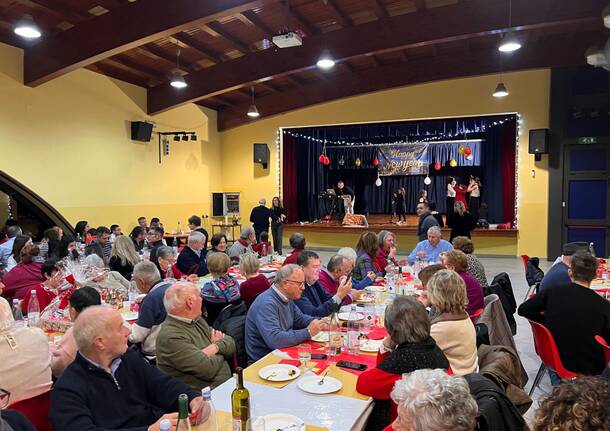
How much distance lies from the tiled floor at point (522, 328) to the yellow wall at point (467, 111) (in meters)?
0.98

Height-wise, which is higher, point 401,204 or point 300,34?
point 300,34

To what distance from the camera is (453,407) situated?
1.46 meters

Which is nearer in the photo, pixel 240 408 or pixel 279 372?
pixel 240 408

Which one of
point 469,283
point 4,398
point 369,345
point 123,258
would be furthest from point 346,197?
point 4,398

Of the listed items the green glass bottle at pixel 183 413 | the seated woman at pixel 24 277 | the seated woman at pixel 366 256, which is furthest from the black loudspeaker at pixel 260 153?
the green glass bottle at pixel 183 413

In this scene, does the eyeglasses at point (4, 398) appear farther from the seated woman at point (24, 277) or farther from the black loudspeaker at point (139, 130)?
the black loudspeaker at point (139, 130)

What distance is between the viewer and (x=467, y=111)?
11766 millimetres

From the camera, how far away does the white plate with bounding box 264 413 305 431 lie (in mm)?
1877

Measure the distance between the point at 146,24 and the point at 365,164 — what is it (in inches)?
334

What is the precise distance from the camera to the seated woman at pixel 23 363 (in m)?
2.01

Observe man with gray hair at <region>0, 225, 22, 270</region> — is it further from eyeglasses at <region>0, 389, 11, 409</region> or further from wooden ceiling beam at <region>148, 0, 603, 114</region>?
eyeglasses at <region>0, 389, 11, 409</region>

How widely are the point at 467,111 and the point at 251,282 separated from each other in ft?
31.1

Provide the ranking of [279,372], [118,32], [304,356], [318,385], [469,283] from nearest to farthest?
[318,385]
[279,372]
[304,356]
[469,283]
[118,32]

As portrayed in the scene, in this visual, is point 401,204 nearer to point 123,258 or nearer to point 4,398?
point 123,258
